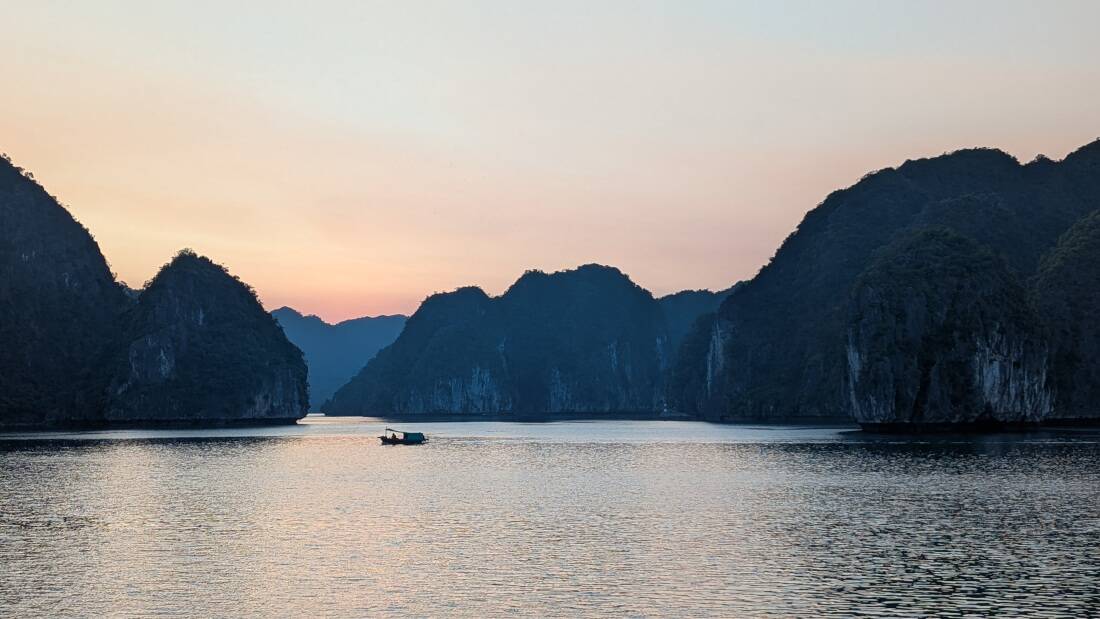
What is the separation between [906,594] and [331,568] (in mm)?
26540

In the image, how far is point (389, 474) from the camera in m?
116

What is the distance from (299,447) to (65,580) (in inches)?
5333

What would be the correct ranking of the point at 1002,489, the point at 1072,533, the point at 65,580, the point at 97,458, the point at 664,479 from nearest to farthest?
the point at 65,580 → the point at 1072,533 → the point at 1002,489 → the point at 664,479 → the point at 97,458

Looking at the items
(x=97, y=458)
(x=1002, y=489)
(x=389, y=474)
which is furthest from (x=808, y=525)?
(x=97, y=458)

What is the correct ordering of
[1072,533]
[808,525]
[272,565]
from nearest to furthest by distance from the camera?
[272,565]
[1072,533]
[808,525]

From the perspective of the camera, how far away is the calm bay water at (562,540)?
43.3 metres

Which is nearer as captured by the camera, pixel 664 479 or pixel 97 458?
pixel 664 479

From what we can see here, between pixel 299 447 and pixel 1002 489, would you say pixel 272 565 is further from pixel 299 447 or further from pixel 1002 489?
pixel 299 447

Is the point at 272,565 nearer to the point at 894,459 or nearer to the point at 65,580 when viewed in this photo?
the point at 65,580

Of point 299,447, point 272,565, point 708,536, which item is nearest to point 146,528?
point 272,565

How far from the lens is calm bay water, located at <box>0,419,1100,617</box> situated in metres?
43.3

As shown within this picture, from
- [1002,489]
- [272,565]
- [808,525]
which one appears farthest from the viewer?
[1002,489]

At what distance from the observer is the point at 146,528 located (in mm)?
67250

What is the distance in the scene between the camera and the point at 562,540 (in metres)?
60.5
